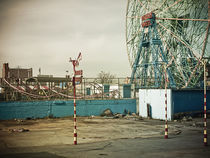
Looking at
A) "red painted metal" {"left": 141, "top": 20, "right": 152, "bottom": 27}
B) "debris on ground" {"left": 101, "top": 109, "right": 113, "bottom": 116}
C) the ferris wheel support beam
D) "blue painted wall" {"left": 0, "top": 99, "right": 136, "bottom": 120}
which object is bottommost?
"debris on ground" {"left": 101, "top": 109, "right": 113, "bottom": 116}

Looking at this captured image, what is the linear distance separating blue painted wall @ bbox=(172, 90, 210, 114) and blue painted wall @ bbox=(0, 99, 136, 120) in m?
4.48

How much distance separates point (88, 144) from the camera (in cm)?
1188

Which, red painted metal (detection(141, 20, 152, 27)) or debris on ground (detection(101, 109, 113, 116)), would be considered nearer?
debris on ground (detection(101, 109, 113, 116))

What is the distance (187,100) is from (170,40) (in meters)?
12.4

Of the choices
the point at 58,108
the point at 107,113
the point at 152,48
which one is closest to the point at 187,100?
the point at 107,113

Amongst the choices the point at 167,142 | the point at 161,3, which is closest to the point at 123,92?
the point at 161,3

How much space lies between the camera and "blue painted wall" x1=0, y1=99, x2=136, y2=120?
70.3ft

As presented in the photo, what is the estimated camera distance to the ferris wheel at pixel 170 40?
30.6 m

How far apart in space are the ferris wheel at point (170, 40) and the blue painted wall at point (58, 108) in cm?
649

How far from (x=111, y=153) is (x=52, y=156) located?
213 centimetres

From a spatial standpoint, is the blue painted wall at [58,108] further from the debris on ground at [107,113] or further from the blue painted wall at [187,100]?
the blue painted wall at [187,100]

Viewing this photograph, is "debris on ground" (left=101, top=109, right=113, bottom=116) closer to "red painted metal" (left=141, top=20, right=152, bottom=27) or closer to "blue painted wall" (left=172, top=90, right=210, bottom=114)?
"blue painted wall" (left=172, top=90, right=210, bottom=114)

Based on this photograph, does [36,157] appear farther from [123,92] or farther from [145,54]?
[145,54]

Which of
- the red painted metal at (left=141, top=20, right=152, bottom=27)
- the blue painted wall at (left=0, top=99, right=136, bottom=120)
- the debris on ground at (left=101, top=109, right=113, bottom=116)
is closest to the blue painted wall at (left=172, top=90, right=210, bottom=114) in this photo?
the blue painted wall at (left=0, top=99, right=136, bottom=120)
